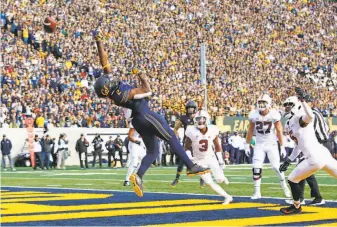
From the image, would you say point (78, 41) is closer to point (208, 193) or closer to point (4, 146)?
point (4, 146)

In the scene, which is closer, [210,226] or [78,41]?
[210,226]

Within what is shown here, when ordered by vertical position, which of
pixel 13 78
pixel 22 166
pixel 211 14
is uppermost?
pixel 211 14

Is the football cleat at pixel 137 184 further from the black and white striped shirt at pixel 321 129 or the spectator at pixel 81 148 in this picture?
the spectator at pixel 81 148

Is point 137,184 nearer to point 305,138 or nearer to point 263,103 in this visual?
point 305,138

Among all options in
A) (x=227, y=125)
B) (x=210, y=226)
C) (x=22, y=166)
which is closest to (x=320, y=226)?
(x=210, y=226)

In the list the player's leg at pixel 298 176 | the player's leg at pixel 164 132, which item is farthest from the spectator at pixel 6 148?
the player's leg at pixel 298 176

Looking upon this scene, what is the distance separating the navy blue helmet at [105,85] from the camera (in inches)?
368

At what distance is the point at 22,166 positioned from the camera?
94.4 ft

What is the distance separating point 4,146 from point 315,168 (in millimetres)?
18695

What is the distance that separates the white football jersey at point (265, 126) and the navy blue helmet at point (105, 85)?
4.31 meters

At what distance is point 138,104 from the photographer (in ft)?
31.7

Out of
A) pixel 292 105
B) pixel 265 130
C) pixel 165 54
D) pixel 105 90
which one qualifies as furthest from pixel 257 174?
pixel 165 54

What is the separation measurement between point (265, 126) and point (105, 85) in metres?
4.49

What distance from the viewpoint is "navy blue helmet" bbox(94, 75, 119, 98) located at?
9352 mm
